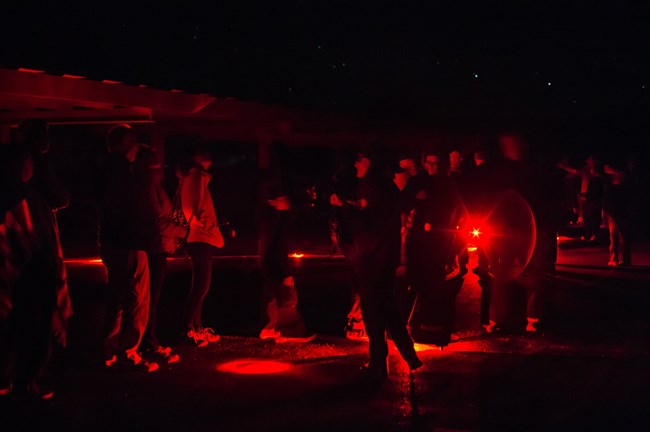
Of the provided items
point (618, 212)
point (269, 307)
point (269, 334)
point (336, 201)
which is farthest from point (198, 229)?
point (618, 212)

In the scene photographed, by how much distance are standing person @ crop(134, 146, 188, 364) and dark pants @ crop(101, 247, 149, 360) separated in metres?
0.14

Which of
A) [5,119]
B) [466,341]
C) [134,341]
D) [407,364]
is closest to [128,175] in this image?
[134,341]

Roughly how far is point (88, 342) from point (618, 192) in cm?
1005

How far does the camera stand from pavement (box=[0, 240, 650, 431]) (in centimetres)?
591

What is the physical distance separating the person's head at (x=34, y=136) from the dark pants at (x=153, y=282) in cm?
137

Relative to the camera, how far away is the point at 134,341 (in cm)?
728

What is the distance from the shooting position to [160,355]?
304 inches

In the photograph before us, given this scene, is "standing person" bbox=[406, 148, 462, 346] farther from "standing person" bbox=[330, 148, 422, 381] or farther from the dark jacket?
the dark jacket

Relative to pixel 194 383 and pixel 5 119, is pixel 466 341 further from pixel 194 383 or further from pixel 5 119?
pixel 5 119

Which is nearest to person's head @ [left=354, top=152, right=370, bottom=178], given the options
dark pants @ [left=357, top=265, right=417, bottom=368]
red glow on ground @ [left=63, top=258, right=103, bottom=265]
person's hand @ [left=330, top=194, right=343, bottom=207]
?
person's hand @ [left=330, top=194, right=343, bottom=207]

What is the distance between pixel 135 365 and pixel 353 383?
6.23 ft

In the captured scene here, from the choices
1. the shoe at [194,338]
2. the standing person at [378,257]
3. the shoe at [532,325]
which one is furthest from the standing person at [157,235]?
the shoe at [532,325]

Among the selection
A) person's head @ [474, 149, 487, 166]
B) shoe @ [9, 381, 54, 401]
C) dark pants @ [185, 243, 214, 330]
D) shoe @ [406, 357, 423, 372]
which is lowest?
shoe @ [9, 381, 54, 401]

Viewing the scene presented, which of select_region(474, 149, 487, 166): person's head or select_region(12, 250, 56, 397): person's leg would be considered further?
select_region(474, 149, 487, 166): person's head
